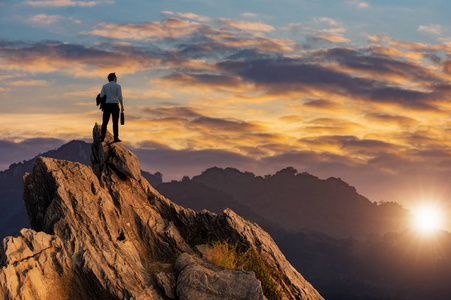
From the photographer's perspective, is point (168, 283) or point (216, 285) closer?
point (216, 285)

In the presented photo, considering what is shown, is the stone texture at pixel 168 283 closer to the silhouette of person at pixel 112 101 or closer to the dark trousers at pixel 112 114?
the silhouette of person at pixel 112 101

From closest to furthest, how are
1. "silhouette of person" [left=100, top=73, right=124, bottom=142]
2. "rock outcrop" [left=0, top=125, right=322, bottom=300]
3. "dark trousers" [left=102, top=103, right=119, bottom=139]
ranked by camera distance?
"rock outcrop" [left=0, top=125, right=322, bottom=300] → "silhouette of person" [left=100, top=73, right=124, bottom=142] → "dark trousers" [left=102, top=103, right=119, bottom=139]

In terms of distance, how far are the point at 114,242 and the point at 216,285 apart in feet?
17.3

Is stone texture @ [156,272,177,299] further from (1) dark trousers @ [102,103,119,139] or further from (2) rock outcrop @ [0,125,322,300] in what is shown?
(1) dark trousers @ [102,103,119,139]

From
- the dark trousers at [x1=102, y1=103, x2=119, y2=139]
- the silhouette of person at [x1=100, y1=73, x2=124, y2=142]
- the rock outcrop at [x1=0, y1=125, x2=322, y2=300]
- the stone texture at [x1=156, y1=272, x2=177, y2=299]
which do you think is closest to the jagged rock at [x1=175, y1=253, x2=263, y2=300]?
the rock outcrop at [x1=0, y1=125, x2=322, y2=300]

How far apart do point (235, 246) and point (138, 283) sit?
6540 millimetres

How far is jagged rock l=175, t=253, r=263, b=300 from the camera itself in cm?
1992

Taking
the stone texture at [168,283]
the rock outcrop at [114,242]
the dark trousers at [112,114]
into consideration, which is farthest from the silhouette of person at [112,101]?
the stone texture at [168,283]

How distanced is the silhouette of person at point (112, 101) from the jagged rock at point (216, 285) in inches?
424

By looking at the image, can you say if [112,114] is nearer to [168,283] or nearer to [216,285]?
[168,283]

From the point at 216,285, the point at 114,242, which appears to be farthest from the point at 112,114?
the point at 216,285

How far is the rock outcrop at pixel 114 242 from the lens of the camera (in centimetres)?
1942

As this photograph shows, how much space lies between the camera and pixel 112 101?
90.6 feet

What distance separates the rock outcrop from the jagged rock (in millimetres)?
42
